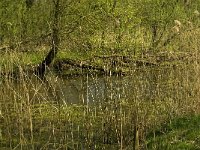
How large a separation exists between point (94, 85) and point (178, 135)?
2009mm

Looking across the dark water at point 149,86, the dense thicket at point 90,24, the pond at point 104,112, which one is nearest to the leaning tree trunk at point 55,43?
the dense thicket at point 90,24

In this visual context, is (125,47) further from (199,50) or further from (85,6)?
(199,50)

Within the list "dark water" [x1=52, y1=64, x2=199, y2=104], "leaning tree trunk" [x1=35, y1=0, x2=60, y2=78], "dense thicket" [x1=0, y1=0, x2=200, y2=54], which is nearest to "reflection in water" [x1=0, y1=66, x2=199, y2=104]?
"dark water" [x1=52, y1=64, x2=199, y2=104]

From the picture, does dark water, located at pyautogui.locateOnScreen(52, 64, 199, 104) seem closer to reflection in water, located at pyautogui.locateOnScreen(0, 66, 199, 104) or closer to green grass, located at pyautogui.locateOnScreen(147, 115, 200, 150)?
reflection in water, located at pyautogui.locateOnScreen(0, 66, 199, 104)

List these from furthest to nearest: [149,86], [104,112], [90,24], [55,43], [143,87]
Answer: [90,24] → [55,43] → [149,86] → [143,87] → [104,112]

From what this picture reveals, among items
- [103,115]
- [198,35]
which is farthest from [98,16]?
[103,115]

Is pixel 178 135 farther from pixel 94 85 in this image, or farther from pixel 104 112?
pixel 94 85

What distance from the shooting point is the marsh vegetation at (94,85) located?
337 inches

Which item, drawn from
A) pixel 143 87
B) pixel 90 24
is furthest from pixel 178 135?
pixel 90 24

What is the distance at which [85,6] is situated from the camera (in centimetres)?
1744

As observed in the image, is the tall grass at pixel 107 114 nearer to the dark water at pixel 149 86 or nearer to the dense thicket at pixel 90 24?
the dark water at pixel 149 86

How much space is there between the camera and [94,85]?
9711mm

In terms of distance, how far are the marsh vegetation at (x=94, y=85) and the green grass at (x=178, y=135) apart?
0.02m

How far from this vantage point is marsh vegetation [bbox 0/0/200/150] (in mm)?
8562
